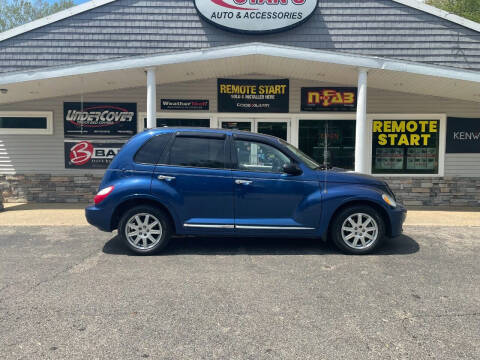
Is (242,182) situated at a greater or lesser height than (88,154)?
lesser

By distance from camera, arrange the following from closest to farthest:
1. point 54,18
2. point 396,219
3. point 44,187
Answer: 1. point 396,219
2. point 54,18
3. point 44,187

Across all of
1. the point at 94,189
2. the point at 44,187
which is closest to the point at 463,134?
the point at 94,189

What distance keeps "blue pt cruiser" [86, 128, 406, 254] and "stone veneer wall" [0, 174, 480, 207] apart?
4790 millimetres

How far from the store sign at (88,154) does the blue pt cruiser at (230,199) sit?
189 inches

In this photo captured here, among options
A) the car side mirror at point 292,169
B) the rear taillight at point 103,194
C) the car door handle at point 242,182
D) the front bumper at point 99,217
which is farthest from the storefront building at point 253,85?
the car door handle at point 242,182

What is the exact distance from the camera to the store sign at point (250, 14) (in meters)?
8.47

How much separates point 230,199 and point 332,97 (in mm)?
5542

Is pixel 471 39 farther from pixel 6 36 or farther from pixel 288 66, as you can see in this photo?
pixel 6 36

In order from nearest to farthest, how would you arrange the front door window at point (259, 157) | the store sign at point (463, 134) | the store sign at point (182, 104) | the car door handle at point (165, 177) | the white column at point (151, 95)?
the car door handle at point (165, 177) → the front door window at point (259, 157) → the white column at point (151, 95) → the store sign at point (463, 134) → the store sign at point (182, 104)

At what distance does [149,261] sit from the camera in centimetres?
515

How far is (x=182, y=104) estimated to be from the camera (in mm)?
9789

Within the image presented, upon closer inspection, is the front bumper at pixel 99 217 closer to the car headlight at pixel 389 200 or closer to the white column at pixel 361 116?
the car headlight at pixel 389 200

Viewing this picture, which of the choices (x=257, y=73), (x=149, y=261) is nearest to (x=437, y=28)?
(x=257, y=73)

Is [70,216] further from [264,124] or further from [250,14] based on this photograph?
[250,14]
